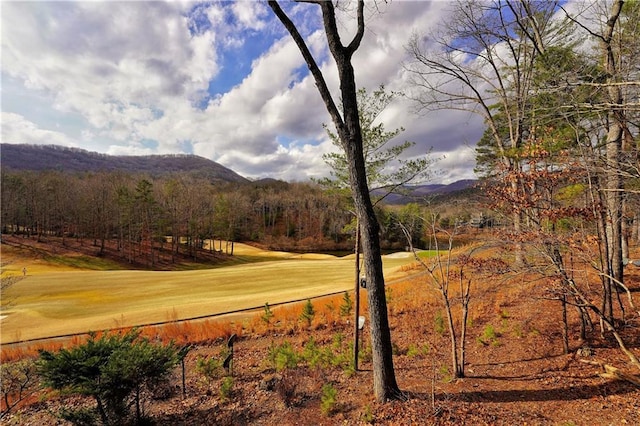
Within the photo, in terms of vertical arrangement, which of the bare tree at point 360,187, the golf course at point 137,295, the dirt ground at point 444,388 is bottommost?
the golf course at point 137,295

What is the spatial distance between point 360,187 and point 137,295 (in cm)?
1880

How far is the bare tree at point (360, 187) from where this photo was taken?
5117 mm

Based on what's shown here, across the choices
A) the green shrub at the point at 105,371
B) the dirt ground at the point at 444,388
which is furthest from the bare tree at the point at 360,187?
the green shrub at the point at 105,371

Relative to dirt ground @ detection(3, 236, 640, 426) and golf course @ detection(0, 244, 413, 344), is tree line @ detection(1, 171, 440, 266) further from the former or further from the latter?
dirt ground @ detection(3, 236, 640, 426)

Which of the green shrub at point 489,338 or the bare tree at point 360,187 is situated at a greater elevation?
the bare tree at point 360,187

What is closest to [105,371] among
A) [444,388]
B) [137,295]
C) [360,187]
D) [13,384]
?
[13,384]

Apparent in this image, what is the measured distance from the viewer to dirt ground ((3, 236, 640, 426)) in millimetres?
4656

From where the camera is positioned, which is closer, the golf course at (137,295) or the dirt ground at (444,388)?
the dirt ground at (444,388)

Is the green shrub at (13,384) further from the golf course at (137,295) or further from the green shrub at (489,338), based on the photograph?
the green shrub at (489,338)

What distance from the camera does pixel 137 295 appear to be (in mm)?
18594

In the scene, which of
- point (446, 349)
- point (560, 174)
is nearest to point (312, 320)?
point (446, 349)

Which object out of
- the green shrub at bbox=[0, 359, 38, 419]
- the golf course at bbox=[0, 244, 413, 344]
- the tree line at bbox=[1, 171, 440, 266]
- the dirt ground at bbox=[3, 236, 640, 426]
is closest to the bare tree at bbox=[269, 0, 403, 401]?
the dirt ground at bbox=[3, 236, 640, 426]

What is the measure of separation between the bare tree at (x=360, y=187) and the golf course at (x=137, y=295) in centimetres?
1044

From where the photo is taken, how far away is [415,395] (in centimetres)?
524
